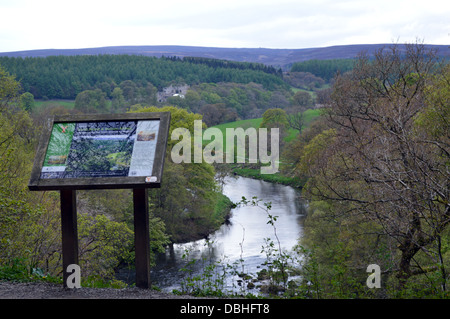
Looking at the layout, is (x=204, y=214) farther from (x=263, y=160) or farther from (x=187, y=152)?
(x=263, y=160)

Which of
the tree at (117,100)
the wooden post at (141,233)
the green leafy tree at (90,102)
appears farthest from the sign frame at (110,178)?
the tree at (117,100)

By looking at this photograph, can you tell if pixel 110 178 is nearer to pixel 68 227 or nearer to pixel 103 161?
pixel 103 161

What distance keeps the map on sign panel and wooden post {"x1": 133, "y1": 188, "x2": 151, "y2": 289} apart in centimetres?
45

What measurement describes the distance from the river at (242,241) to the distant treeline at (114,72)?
83457 mm

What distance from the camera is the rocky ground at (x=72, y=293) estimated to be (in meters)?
6.93

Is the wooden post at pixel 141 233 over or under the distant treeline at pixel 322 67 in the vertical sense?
under

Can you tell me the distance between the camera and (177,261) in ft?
87.2

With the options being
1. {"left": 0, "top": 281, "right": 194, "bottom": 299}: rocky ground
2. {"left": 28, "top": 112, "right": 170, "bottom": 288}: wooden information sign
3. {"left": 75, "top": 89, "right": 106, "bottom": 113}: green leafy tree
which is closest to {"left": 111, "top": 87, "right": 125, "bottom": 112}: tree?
{"left": 75, "top": 89, "right": 106, "bottom": 113}: green leafy tree

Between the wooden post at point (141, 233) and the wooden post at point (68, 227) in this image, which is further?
the wooden post at point (68, 227)

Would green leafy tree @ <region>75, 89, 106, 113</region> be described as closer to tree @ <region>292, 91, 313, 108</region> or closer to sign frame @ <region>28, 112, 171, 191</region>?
tree @ <region>292, 91, 313, 108</region>

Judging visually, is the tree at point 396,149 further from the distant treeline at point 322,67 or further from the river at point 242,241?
the distant treeline at point 322,67

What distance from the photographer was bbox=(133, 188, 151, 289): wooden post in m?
7.17

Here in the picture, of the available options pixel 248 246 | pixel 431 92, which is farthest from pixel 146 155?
pixel 248 246

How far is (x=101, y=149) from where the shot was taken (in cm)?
725
